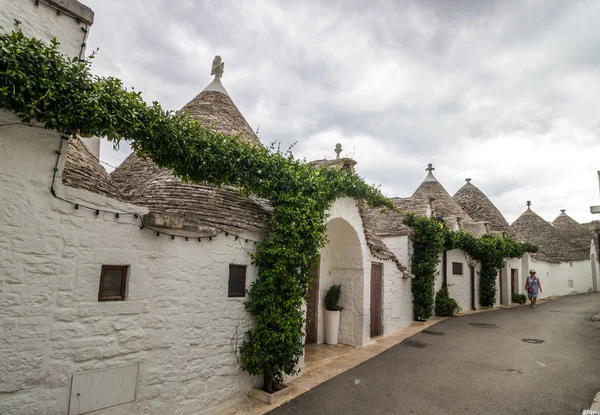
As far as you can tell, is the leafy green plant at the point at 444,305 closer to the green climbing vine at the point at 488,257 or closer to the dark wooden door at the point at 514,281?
the green climbing vine at the point at 488,257

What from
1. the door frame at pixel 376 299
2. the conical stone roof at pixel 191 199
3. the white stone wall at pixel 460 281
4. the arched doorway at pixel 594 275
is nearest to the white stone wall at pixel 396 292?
the door frame at pixel 376 299

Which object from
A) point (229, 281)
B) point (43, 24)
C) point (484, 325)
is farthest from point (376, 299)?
point (43, 24)

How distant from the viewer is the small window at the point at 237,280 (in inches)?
225

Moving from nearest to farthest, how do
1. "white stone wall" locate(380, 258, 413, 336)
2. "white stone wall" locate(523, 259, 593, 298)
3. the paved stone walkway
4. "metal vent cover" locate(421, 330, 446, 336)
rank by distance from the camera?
1. the paved stone walkway
2. "metal vent cover" locate(421, 330, 446, 336)
3. "white stone wall" locate(380, 258, 413, 336)
4. "white stone wall" locate(523, 259, 593, 298)

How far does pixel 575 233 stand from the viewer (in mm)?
32156

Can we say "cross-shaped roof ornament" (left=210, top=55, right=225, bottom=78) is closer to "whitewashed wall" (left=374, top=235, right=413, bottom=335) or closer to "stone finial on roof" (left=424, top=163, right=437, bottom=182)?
"whitewashed wall" (left=374, top=235, right=413, bottom=335)

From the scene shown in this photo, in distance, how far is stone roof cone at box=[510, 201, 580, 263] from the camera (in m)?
28.2

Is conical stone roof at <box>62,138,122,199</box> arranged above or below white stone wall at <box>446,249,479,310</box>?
above

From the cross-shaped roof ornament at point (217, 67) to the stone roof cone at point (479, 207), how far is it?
19.7m

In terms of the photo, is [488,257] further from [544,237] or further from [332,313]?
[544,237]

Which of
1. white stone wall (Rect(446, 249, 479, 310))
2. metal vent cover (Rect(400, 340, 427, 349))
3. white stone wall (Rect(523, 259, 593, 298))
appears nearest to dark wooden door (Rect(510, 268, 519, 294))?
white stone wall (Rect(523, 259, 593, 298))

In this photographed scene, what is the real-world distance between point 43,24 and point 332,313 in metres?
8.45

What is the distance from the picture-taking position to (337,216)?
840 cm

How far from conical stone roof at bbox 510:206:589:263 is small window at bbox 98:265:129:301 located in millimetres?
30503
